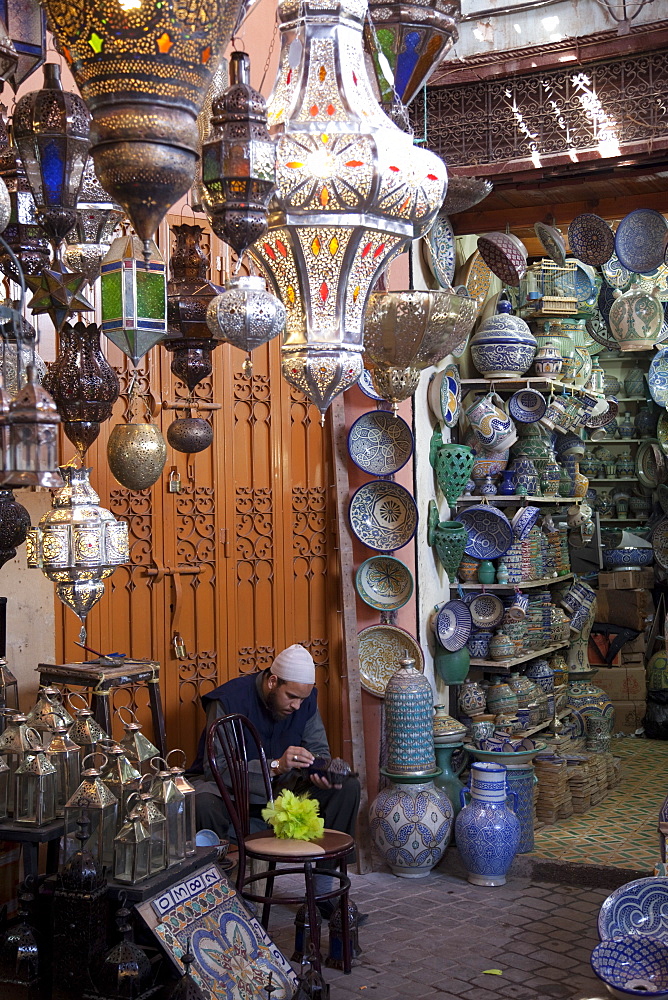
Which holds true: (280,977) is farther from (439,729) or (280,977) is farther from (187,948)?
(439,729)

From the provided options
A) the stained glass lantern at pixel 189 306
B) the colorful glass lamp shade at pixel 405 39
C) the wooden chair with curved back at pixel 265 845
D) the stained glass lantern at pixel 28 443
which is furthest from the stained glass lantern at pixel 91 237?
the wooden chair with curved back at pixel 265 845

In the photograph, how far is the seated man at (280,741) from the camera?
4.31 metres

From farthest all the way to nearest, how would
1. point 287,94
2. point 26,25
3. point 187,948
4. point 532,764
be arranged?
point 532,764
point 187,948
point 26,25
point 287,94

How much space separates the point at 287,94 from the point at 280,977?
2509 mm

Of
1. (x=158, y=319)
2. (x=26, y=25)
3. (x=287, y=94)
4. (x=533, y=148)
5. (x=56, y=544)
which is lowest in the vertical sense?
(x=56, y=544)

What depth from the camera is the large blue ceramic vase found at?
487 cm

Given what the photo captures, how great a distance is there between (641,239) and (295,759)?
2961mm

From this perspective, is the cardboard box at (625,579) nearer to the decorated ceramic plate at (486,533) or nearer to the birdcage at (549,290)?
the birdcage at (549,290)

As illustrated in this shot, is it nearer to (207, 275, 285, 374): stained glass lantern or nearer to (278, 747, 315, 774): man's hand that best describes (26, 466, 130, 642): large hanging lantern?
(207, 275, 285, 374): stained glass lantern

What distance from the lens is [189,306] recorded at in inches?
103

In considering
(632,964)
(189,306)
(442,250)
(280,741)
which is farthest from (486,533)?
(189,306)

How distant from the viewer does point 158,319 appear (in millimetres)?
2328

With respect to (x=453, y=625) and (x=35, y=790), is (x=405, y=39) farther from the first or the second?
(x=453, y=625)

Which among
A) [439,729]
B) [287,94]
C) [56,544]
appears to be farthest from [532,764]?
[287,94]
